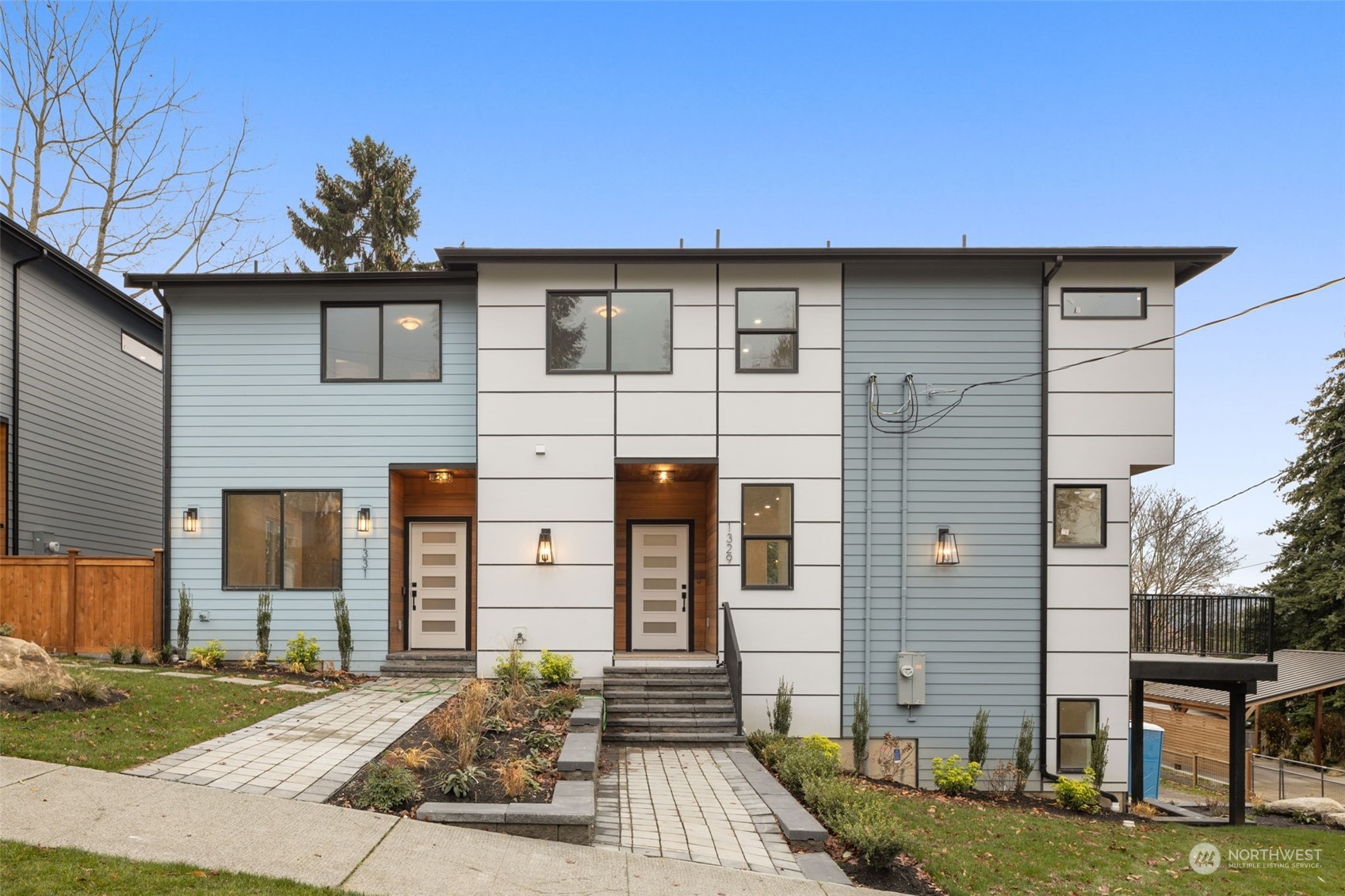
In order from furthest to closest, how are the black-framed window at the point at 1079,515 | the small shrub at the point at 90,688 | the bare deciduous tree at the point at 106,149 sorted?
the bare deciduous tree at the point at 106,149 → the black-framed window at the point at 1079,515 → the small shrub at the point at 90,688

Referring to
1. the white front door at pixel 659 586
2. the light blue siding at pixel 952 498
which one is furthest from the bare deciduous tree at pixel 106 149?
the light blue siding at pixel 952 498

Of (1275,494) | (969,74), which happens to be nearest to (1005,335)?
(969,74)

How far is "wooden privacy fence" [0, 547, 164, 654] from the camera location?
1035 centimetres

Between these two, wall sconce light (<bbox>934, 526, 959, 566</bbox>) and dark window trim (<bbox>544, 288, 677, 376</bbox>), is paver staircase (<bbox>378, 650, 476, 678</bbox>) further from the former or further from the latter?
wall sconce light (<bbox>934, 526, 959, 566</bbox>)

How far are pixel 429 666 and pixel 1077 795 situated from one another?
8434mm

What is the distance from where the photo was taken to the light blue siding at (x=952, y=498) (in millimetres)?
9930

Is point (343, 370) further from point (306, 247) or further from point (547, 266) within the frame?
point (306, 247)

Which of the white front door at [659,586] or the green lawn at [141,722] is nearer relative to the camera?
the green lawn at [141,722]

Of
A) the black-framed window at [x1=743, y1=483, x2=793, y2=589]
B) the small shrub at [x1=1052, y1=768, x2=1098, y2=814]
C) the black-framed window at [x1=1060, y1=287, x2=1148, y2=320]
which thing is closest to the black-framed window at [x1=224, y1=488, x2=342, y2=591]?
the black-framed window at [x1=743, y1=483, x2=793, y2=589]

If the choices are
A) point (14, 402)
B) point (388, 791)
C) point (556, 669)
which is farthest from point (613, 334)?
point (14, 402)

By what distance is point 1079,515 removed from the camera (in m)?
10.1

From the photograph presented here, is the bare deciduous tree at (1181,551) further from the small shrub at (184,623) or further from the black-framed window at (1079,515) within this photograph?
the small shrub at (184,623)

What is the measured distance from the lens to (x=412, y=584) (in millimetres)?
11461

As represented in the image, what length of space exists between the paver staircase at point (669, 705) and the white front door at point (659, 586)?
5.46 ft
